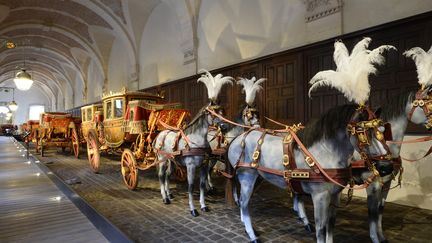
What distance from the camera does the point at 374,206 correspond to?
327 centimetres

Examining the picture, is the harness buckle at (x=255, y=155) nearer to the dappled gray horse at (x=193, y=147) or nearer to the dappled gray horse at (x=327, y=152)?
the dappled gray horse at (x=327, y=152)

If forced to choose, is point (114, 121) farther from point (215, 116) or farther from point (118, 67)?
point (118, 67)

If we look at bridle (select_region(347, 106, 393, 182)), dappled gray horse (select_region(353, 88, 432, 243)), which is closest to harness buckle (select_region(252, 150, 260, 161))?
bridle (select_region(347, 106, 393, 182))

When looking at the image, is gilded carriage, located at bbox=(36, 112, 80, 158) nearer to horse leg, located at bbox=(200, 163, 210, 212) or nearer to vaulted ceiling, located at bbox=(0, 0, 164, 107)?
vaulted ceiling, located at bbox=(0, 0, 164, 107)

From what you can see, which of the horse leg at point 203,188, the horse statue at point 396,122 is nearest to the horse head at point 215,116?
the horse leg at point 203,188

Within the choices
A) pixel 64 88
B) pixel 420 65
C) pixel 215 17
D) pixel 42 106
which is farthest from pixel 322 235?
pixel 42 106

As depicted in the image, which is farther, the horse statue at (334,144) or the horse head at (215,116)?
the horse head at (215,116)

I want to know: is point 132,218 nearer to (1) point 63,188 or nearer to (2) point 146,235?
(2) point 146,235

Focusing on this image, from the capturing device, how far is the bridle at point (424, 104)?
10.5ft

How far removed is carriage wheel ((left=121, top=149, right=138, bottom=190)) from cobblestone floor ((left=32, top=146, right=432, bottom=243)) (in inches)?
7.4

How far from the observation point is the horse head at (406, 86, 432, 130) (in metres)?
3.20

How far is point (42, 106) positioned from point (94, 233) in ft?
154

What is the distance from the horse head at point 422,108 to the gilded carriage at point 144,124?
12.4 ft

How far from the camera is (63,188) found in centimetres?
614
